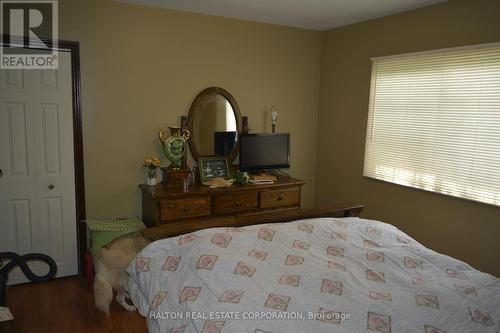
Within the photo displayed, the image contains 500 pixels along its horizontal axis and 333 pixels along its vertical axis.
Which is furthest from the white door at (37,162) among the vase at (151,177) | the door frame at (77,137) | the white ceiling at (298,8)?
the white ceiling at (298,8)

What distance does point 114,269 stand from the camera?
9.12 ft

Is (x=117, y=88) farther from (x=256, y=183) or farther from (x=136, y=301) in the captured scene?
(x=136, y=301)

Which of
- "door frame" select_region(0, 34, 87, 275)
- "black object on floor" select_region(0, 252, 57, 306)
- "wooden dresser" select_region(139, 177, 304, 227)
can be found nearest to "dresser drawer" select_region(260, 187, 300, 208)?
"wooden dresser" select_region(139, 177, 304, 227)

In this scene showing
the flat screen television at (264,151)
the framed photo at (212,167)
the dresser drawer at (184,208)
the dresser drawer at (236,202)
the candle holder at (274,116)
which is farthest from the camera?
the candle holder at (274,116)

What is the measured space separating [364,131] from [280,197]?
3.77 feet

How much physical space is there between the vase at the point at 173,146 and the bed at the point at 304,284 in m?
1.34

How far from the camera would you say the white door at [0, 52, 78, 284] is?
9.99 ft

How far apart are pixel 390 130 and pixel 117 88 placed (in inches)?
105

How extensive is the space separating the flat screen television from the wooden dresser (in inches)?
9.9

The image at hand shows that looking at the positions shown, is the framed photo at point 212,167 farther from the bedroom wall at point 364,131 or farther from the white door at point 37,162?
the bedroom wall at point 364,131

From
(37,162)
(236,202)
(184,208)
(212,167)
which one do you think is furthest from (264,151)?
(37,162)

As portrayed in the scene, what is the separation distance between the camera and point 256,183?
12.1 feet

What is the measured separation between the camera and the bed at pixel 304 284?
144 cm

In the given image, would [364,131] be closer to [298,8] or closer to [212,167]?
[298,8]
